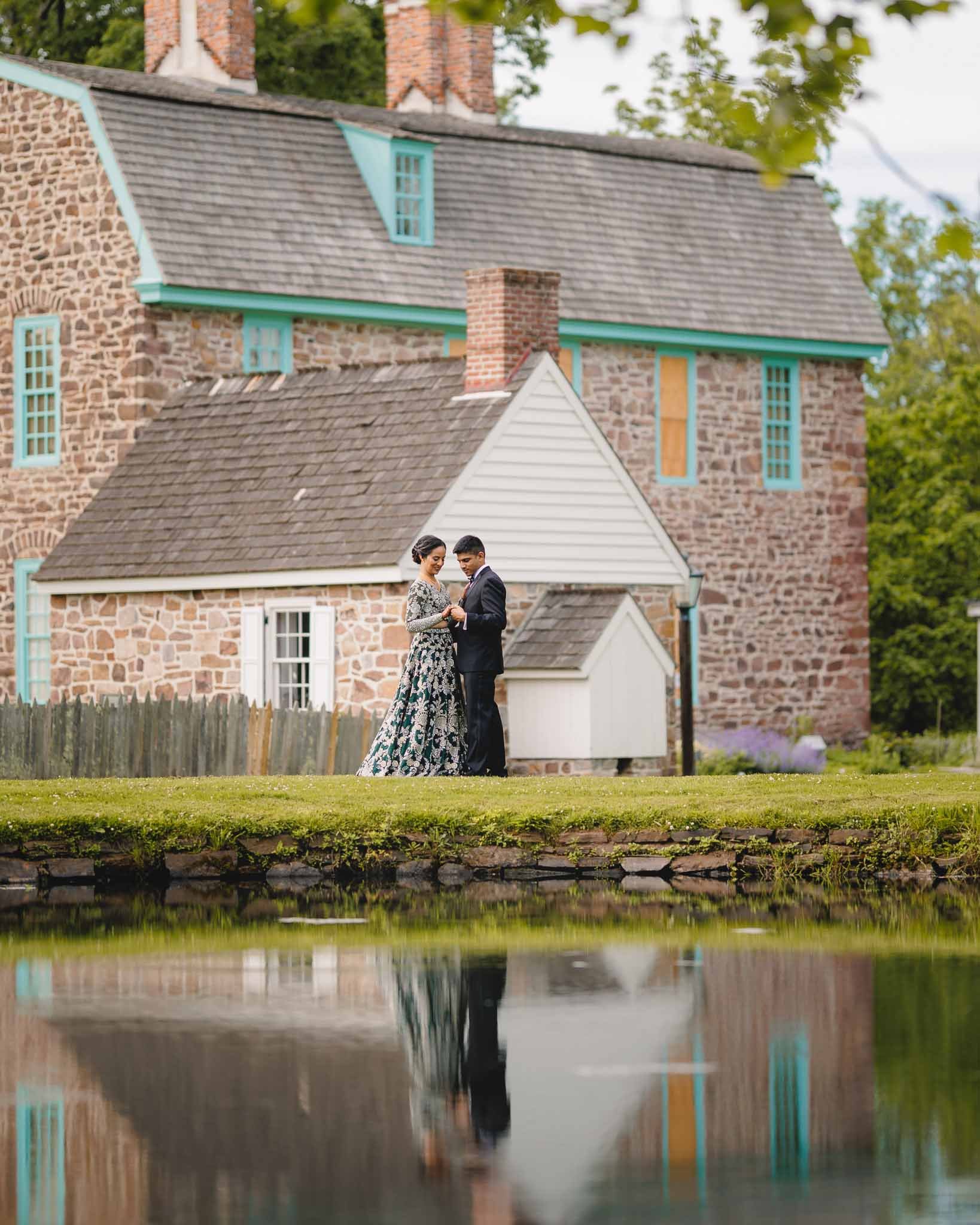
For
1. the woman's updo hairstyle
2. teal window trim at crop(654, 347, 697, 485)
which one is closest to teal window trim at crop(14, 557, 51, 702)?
teal window trim at crop(654, 347, 697, 485)

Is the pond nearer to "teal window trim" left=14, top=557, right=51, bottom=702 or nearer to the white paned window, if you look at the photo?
the white paned window

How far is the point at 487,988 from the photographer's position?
10.7m

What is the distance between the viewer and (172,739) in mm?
21672

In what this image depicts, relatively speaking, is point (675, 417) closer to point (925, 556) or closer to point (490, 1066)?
point (925, 556)

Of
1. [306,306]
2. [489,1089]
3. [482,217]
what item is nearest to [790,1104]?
[489,1089]

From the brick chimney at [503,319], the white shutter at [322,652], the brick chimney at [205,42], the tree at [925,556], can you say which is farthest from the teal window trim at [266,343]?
the tree at [925,556]

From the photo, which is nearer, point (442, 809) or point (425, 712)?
point (442, 809)

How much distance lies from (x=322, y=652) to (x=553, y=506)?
2.72 meters

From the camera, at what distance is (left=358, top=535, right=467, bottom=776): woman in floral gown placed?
64.2 feet

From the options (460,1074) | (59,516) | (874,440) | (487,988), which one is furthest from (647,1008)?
(874,440)

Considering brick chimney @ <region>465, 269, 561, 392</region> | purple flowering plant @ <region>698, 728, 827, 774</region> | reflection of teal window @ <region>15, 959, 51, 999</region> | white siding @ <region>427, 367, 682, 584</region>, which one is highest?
brick chimney @ <region>465, 269, 561, 392</region>

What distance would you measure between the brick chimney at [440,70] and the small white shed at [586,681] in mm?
13119

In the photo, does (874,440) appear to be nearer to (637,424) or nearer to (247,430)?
(637,424)

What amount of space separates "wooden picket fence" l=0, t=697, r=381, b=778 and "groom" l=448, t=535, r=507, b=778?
245 cm
